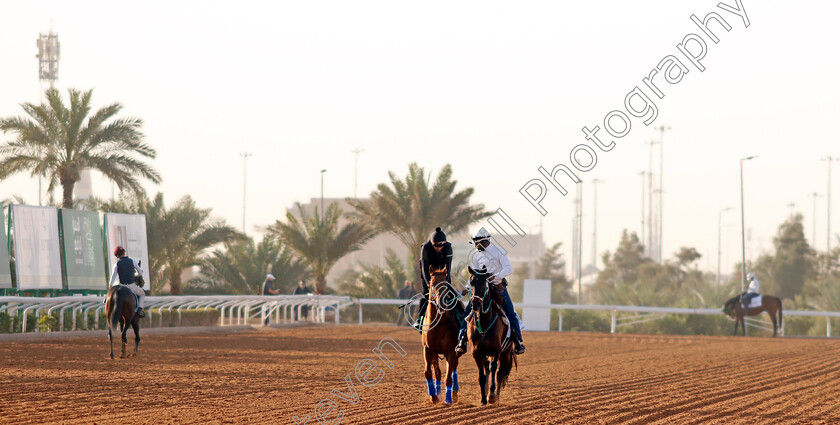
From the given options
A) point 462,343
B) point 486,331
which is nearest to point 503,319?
point 486,331

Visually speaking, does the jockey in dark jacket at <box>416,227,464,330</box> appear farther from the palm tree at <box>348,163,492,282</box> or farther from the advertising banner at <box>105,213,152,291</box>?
the palm tree at <box>348,163,492,282</box>

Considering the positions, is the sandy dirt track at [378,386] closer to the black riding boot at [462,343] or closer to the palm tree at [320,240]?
the black riding boot at [462,343]

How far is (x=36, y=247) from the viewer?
992 inches

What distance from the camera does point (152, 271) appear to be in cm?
3656

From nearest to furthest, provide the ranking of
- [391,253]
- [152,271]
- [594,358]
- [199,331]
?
[594,358]
[199,331]
[152,271]
[391,253]

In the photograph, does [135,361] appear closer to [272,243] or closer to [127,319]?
[127,319]

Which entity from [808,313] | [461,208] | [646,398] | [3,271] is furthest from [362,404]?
[461,208]

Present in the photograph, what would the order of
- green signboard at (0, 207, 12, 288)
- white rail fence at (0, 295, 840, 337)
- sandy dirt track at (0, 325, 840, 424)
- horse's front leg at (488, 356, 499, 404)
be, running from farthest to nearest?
green signboard at (0, 207, 12, 288)
white rail fence at (0, 295, 840, 337)
horse's front leg at (488, 356, 499, 404)
sandy dirt track at (0, 325, 840, 424)

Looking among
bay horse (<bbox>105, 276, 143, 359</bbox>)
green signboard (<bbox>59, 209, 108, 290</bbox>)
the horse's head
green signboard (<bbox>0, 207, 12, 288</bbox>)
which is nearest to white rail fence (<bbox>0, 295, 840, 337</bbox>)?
green signboard (<bbox>0, 207, 12, 288</bbox>)

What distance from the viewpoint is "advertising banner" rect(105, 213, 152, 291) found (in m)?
28.3

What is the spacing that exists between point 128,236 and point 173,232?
722 cm

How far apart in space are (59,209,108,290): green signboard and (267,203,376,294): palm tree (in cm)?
1381

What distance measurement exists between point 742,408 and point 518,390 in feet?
10.0

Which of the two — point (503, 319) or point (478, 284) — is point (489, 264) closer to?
point (478, 284)
